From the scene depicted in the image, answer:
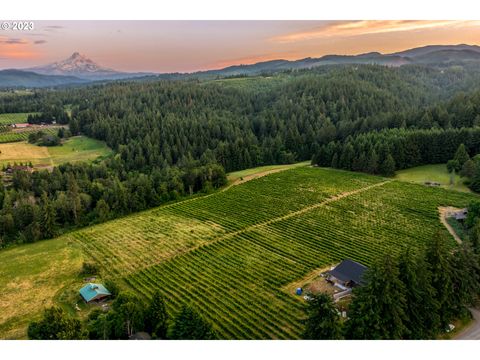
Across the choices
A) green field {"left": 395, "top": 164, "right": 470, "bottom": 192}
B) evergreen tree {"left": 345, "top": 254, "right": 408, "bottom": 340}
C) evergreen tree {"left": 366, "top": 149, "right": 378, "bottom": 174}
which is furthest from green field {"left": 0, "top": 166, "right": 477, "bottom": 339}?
evergreen tree {"left": 345, "top": 254, "right": 408, "bottom": 340}

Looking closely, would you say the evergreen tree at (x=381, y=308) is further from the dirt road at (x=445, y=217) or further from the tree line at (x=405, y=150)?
the tree line at (x=405, y=150)

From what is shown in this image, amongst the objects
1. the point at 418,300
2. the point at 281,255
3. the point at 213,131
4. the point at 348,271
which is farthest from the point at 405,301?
the point at 213,131

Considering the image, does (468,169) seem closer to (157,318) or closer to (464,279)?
(464,279)

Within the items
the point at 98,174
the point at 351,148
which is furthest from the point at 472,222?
the point at 98,174

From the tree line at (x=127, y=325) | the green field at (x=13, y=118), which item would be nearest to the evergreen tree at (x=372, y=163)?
the tree line at (x=127, y=325)

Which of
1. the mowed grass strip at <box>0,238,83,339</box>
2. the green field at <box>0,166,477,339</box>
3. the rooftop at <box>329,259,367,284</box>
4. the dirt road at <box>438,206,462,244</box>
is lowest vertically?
the mowed grass strip at <box>0,238,83,339</box>

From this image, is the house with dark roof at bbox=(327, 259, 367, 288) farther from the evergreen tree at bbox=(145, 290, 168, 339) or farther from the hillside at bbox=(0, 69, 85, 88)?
the hillside at bbox=(0, 69, 85, 88)

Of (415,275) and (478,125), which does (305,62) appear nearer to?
(478,125)

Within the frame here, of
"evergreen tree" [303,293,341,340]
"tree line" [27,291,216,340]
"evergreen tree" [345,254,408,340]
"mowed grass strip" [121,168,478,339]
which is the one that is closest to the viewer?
"evergreen tree" [303,293,341,340]
